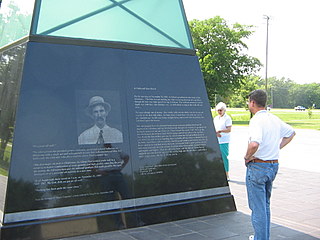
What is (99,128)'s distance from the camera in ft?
17.7

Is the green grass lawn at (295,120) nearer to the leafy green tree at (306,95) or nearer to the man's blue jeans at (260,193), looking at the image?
the man's blue jeans at (260,193)

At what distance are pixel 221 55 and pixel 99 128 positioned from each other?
4009 centimetres

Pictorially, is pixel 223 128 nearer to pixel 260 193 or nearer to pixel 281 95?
pixel 260 193

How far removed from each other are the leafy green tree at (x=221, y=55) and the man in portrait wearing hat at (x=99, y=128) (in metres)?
38.2

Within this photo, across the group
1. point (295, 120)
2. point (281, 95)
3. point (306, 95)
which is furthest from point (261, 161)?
point (281, 95)

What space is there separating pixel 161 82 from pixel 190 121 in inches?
30.5

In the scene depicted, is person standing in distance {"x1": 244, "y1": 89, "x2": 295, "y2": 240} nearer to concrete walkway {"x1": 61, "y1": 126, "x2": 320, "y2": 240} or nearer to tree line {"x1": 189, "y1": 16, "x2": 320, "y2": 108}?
concrete walkway {"x1": 61, "y1": 126, "x2": 320, "y2": 240}

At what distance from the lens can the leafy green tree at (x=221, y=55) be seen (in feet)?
143

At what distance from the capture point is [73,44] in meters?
5.50

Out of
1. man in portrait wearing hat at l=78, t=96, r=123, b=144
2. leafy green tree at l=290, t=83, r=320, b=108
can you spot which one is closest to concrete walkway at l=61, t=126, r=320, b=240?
man in portrait wearing hat at l=78, t=96, r=123, b=144

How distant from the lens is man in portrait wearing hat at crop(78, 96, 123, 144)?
17.4ft

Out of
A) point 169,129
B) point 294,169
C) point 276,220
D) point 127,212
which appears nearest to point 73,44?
point 169,129

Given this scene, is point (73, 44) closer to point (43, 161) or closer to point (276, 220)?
point (43, 161)

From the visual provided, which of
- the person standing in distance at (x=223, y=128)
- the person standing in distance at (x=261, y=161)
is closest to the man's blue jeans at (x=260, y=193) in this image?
the person standing in distance at (x=261, y=161)
